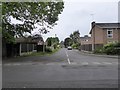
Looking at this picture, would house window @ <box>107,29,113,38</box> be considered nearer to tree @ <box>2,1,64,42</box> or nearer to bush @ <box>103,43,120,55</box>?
bush @ <box>103,43,120,55</box>

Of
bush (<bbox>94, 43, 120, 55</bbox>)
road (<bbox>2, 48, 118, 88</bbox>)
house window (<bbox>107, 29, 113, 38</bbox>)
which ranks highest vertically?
house window (<bbox>107, 29, 113, 38</bbox>)

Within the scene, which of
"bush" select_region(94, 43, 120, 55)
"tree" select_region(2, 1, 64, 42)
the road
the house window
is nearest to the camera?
the road

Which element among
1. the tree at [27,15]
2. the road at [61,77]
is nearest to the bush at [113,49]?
the tree at [27,15]

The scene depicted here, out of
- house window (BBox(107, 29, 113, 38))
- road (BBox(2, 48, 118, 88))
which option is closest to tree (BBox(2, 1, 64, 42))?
road (BBox(2, 48, 118, 88))

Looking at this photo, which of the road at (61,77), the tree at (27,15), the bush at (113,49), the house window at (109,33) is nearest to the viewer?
the road at (61,77)

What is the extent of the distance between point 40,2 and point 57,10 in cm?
467

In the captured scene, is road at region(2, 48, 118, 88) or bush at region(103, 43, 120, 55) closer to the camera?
road at region(2, 48, 118, 88)

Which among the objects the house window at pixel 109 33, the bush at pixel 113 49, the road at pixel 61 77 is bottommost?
the road at pixel 61 77

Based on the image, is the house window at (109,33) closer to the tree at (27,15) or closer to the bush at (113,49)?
the bush at (113,49)

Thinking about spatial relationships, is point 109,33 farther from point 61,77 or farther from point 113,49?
point 61,77

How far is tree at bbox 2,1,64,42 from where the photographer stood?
91.5 feet

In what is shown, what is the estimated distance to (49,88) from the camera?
10.1 m

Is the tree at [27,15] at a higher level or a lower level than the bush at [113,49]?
higher

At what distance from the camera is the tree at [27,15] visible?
91.5 feet
